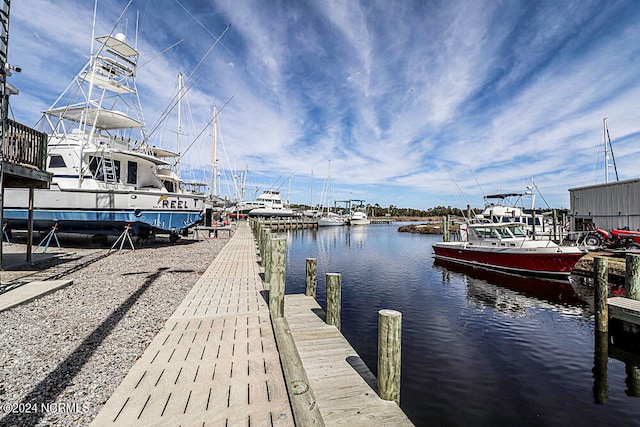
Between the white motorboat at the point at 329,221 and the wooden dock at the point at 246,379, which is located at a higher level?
the white motorboat at the point at 329,221

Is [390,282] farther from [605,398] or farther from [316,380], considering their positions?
[316,380]

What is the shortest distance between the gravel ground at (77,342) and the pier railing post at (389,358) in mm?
3232

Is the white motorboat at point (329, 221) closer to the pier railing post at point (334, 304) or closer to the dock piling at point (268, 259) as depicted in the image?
the dock piling at point (268, 259)

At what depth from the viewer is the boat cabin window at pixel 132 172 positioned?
55.7 feet

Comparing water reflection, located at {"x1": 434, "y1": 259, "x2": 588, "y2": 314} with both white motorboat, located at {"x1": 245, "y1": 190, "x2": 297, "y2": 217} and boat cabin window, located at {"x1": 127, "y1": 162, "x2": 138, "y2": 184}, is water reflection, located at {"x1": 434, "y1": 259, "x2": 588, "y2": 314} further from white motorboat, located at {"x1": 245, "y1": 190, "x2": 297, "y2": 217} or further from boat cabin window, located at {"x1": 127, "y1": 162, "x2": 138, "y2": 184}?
white motorboat, located at {"x1": 245, "y1": 190, "x2": 297, "y2": 217}

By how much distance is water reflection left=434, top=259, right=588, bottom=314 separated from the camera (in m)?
11.9

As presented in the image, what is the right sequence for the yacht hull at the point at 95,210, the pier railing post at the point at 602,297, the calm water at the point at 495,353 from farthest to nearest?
the yacht hull at the point at 95,210 < the pier railing post at the point at 602,297 < the calm water at the point at 495,353

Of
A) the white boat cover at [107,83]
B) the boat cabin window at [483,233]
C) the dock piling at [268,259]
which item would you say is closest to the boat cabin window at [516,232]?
the boat cabin window at [483,233]

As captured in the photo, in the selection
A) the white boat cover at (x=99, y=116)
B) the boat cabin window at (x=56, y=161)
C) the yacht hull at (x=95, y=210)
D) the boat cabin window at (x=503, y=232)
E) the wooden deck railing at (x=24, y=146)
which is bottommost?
the boat cabin window at (x=503, y=232)

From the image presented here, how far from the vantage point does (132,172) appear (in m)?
17.1

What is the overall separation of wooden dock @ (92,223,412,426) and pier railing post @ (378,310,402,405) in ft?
0.40

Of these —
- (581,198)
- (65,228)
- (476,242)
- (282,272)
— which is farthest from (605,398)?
(581,198)

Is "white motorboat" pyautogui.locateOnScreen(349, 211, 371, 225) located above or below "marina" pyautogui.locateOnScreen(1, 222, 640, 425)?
above

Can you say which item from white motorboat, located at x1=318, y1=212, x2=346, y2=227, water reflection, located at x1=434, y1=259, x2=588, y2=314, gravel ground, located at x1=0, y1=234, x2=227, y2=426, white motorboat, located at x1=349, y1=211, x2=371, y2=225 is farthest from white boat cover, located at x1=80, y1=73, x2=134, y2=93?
white motorboat, located at x1=349, y1=211, x2=371, y2=225
